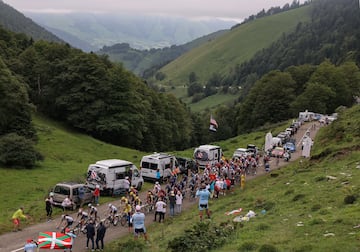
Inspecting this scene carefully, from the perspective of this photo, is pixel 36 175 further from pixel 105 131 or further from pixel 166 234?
pixel 105 131

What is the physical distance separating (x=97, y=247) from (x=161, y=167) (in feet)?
59.5

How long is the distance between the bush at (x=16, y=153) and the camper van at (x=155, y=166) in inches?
430

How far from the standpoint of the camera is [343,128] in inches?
1734

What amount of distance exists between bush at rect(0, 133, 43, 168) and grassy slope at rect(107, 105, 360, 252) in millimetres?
18582

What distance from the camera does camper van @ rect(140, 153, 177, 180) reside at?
37.0 metres

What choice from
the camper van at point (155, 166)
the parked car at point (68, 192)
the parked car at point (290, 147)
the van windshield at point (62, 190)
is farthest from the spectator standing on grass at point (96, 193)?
the parked car at point (290, 147)

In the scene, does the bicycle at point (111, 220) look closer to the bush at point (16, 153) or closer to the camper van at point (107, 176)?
the camper van at point (107, 176)

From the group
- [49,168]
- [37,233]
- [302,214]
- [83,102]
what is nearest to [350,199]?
[302,214]

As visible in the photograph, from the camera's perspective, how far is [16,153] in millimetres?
38469

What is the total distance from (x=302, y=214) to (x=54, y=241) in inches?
439

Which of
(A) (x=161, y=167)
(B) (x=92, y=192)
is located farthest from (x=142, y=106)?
(B) (x=92, y=192)

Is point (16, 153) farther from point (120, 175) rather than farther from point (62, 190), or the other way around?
point (62, 190)

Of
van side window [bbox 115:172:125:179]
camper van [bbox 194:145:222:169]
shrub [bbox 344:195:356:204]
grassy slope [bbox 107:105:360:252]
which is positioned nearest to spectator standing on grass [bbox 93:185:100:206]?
van side window [bbox 115:172:125:179]

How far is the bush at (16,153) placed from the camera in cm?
3834
